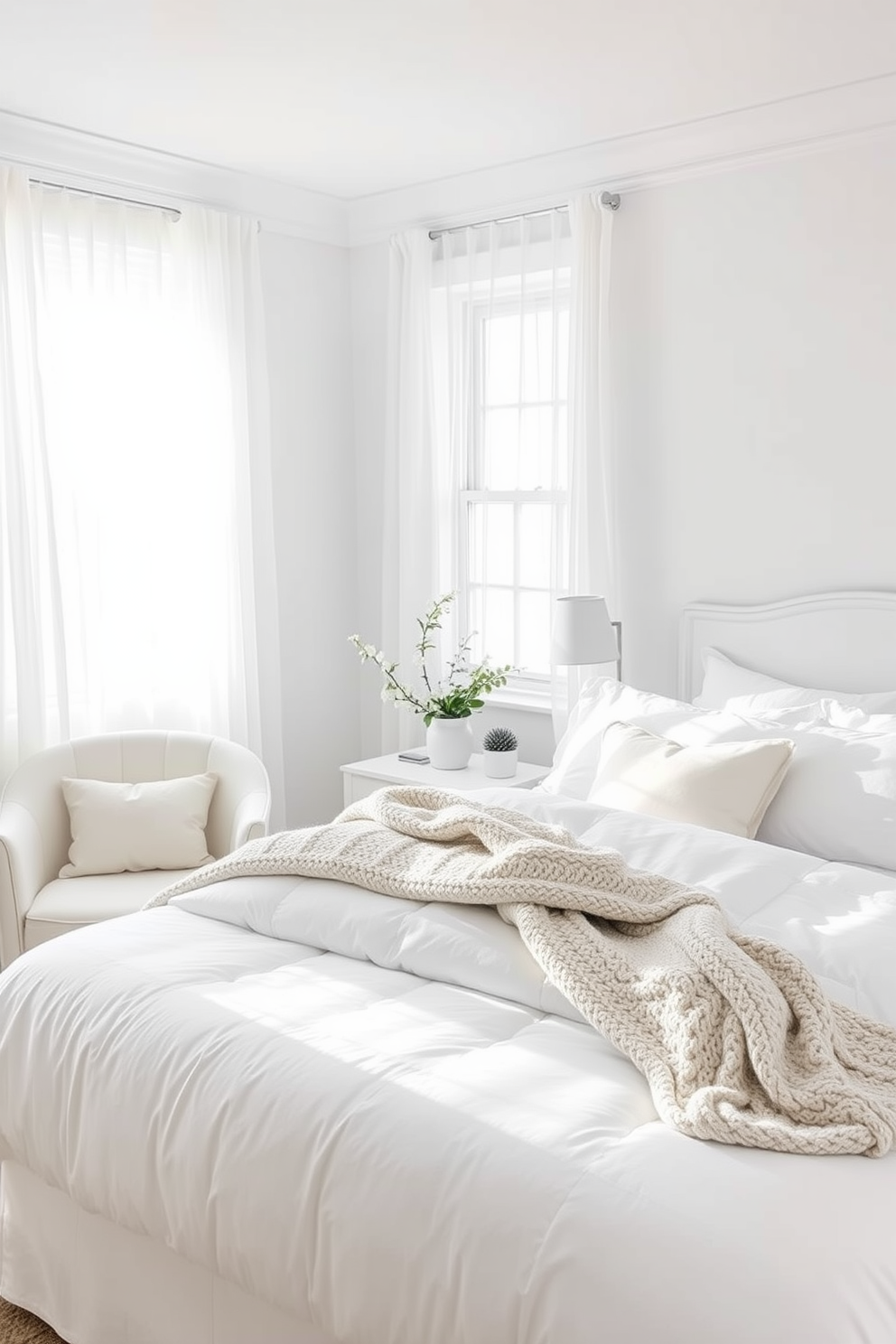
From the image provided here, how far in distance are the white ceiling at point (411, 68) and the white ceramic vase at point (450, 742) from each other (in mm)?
1901

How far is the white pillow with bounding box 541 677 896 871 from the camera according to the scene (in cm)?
274

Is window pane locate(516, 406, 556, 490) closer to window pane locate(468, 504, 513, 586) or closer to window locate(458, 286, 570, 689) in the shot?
window locate(458, 286, 570, 689)

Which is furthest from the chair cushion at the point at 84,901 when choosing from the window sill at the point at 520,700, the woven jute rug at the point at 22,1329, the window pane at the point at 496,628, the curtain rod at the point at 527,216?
the curtain rod at the point at 527,216

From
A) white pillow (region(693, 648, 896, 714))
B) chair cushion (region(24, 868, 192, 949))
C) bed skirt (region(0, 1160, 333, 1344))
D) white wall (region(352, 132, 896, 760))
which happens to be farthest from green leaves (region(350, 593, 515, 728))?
bed skirt (region(0, 1160, 333, 1344))

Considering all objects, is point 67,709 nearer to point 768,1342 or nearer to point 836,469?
point 836,469

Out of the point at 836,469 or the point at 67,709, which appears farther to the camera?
the point at 67,709

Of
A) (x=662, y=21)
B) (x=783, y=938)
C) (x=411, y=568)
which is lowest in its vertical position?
(x=783, y=938)

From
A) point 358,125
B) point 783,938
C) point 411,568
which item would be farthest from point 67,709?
point 783,938

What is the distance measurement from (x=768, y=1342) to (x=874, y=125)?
313cm

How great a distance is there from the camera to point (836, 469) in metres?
3.52

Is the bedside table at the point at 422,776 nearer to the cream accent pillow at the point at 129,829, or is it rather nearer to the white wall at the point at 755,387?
the white wall at the point at 755,387

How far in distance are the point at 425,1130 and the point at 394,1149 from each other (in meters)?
0.05

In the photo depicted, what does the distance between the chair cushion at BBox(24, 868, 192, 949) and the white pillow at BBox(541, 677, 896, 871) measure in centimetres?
120

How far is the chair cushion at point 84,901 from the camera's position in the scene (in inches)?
126
